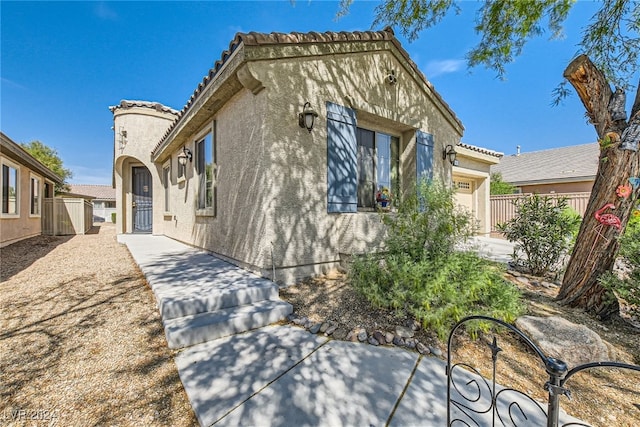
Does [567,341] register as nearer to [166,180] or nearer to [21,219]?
[166,180]

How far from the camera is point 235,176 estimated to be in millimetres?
5328

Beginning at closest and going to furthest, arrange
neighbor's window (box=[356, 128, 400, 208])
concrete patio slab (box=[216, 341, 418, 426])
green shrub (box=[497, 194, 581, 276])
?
concrete patio slab (box=[216, 341, 418, 426]) → green shrub (box=[497, 194, 581, 276]) → neighbor's window (box=[356, 128, 400, 208])

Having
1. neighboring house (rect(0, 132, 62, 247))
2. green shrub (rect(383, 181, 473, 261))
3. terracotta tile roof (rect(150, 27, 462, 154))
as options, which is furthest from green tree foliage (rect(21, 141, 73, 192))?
green shrub (rect(383, 181, 473, 261))

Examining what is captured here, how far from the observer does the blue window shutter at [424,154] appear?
6625 mm

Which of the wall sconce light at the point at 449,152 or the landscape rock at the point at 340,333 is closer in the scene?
the landscape rock at the point at 340,333

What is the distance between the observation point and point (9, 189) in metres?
8.77

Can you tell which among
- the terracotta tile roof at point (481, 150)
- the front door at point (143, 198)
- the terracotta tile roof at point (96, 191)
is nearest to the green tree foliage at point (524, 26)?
the terracotta tile roof at point (481, 150)

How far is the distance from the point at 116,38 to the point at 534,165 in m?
24.1

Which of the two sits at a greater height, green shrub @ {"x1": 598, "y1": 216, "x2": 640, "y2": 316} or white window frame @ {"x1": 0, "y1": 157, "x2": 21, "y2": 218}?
white window frame @ {"x1": 0, "y1": 157, "x2": 21, "y2": 218}

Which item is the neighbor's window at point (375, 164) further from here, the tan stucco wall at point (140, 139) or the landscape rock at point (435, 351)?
the tan stucco wall at point (140, 139)

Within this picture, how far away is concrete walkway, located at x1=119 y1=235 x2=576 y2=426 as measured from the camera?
1957mm

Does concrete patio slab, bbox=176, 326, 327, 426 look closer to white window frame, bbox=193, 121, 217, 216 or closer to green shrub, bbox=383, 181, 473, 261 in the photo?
green shrub, bbox=383, 181, 473, 261

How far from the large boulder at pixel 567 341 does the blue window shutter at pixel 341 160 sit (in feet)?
10.8

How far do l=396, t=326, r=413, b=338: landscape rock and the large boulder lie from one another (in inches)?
53.2
